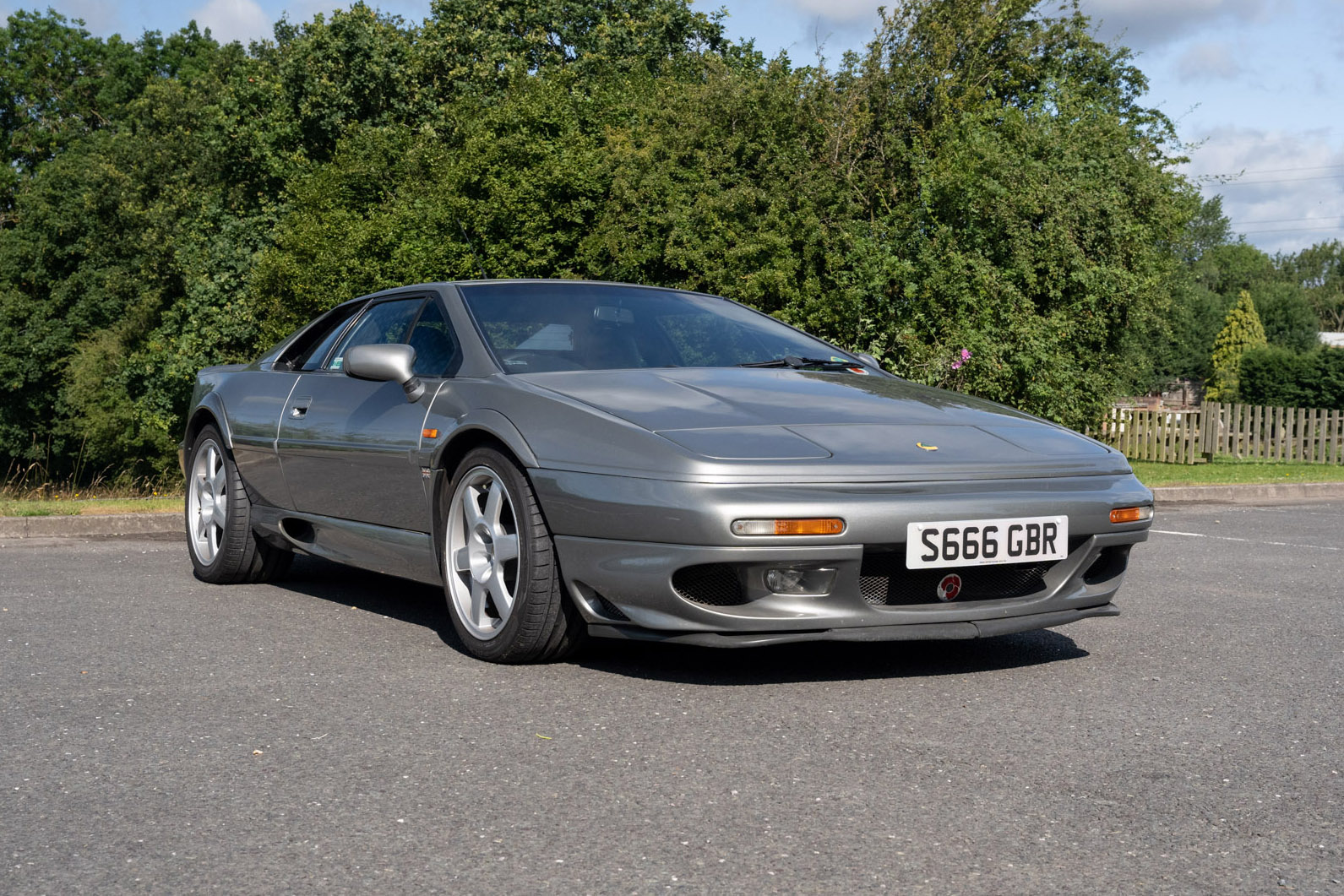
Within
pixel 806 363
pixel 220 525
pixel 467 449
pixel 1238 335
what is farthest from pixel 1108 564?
pixel 1238 335

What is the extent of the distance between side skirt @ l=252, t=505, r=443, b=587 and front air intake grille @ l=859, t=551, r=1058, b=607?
1607mm

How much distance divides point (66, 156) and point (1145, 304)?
35.0 metres

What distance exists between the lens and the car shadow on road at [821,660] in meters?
4.37

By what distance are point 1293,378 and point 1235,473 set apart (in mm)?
27230

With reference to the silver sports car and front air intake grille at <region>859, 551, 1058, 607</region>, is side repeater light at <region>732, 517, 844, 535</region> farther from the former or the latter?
front air intake grille at <region>859, 551, 1058, 607</region>

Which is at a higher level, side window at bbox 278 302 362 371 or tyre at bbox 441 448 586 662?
side window at bbox 278 302 362 371

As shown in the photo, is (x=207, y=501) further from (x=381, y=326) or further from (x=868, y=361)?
(x=868, y=361)

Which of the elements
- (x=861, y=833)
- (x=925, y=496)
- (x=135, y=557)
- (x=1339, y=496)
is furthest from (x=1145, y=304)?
(x=861, y=833)

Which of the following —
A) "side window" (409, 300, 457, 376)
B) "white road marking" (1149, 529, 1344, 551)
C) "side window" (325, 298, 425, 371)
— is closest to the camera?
"side window" (409, 300, 457, 376)

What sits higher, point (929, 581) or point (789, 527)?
point (789, 527)

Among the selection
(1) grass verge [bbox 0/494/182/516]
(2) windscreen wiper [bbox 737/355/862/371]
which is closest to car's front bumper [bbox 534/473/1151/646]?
(2) windscreen wiper [bbox 737/355/862/371]

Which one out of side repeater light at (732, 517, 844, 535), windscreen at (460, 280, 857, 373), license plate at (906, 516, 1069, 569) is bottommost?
license plate at (906, 516, 1069, 569)

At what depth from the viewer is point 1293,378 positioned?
44.9 meters

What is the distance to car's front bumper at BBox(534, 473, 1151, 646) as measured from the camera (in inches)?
155
